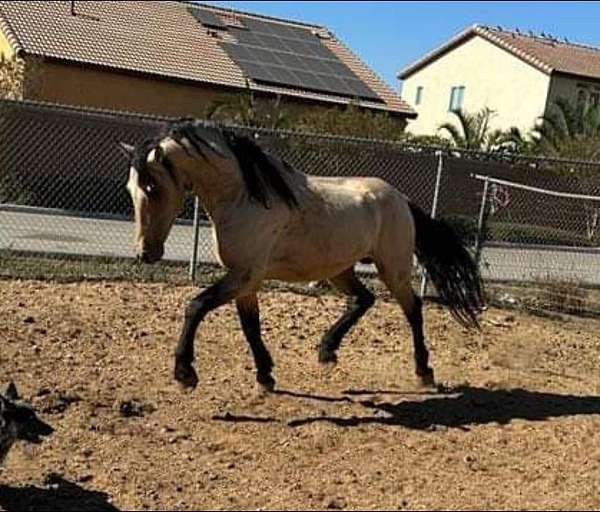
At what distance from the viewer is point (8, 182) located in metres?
17.2

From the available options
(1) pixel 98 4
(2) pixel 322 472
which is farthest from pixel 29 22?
(2) pixel 322 472

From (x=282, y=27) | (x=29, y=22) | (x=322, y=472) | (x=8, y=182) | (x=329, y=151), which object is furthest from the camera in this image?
(x=282, y=27)

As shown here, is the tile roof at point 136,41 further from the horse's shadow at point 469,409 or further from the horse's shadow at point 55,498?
the horse's shadow at point 55,498

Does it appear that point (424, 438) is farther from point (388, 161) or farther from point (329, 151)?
point (388, 161)

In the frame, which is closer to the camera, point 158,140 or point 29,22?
point 158,140

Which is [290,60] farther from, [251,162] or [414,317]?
[251,162]

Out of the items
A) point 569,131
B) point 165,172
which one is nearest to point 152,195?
point 165,172

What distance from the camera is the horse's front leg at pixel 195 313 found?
5.52 m

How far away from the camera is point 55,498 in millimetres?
4293

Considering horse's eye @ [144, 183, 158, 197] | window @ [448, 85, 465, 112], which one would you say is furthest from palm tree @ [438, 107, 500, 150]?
horse's eye @ [144, 183, 158, 197]

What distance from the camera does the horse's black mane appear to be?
5.47 m

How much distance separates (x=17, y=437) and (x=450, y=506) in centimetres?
219

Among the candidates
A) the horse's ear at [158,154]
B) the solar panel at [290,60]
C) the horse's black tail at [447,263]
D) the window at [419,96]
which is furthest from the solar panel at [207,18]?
the horse's ear at [158,154]

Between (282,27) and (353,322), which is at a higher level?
(282,27)
